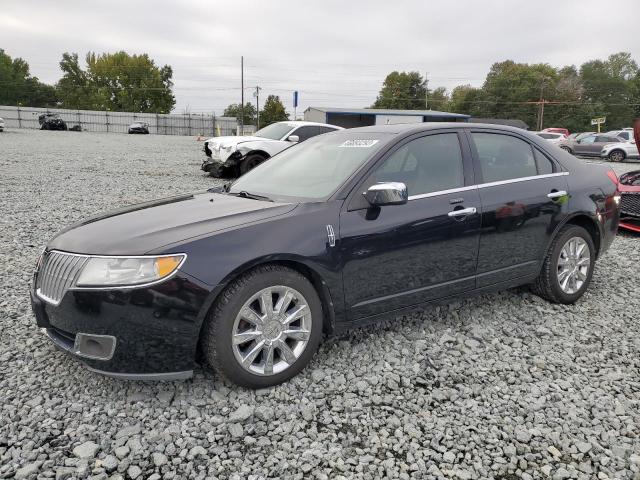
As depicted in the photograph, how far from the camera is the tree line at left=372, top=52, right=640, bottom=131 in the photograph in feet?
228

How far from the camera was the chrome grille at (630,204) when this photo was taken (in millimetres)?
7211

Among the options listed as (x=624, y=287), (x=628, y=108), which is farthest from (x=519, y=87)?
(x=624, y=287)

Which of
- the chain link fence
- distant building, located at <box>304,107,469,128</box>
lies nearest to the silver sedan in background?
distant building, located at <box>304,107,469,128</box>

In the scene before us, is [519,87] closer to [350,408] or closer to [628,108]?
[628,108]

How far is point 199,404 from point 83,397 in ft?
2.18

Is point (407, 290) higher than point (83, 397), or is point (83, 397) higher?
point (407, 290)

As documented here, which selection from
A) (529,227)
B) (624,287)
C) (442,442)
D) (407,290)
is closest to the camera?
(442,442)

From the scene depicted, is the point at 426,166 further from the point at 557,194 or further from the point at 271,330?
the point at 271,330

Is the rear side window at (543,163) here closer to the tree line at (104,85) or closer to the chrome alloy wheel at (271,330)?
the chrome alloy wheel at (271,330)

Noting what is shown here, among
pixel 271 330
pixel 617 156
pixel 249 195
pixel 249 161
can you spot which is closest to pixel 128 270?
pixel 271 330

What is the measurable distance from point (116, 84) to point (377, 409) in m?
92.5

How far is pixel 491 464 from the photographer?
235cm

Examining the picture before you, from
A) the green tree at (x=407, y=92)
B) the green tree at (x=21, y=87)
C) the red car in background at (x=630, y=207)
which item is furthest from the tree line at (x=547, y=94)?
the red car in background at (x=630, y=207)

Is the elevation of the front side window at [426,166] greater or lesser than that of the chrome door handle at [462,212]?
greater
